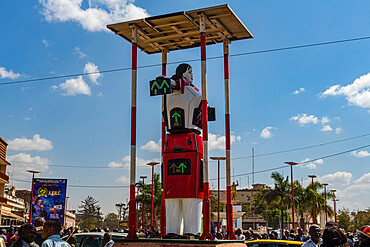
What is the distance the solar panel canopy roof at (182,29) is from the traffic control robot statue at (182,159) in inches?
56.7

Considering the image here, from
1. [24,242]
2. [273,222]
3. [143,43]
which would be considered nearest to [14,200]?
[273,222]

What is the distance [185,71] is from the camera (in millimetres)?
11094

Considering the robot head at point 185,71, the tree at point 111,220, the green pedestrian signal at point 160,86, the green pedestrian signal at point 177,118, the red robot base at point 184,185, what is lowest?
the tree at point 111,220

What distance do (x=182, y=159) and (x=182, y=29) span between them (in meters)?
3.43

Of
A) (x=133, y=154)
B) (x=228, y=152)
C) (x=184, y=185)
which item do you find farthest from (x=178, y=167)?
(x=228, y=152)

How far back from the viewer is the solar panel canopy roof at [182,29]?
10.5 meters

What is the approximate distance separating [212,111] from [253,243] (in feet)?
12.4

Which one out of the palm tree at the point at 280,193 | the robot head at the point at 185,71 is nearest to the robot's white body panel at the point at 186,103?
the robot head at the point at 185,71

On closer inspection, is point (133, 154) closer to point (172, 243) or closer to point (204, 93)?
point (204, 93)

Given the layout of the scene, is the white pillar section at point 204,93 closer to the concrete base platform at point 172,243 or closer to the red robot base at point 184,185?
the red robot base at point 184,185

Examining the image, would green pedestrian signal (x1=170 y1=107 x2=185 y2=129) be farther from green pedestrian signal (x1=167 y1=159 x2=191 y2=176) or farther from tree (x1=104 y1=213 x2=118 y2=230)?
tree (x1=104 y1=213 x2=118 y2=230)

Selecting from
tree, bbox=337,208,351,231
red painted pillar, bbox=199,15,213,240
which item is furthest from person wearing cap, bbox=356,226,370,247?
tree, bbox=337,208,351,231

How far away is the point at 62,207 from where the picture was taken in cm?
3391

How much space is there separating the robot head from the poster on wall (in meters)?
25.4
